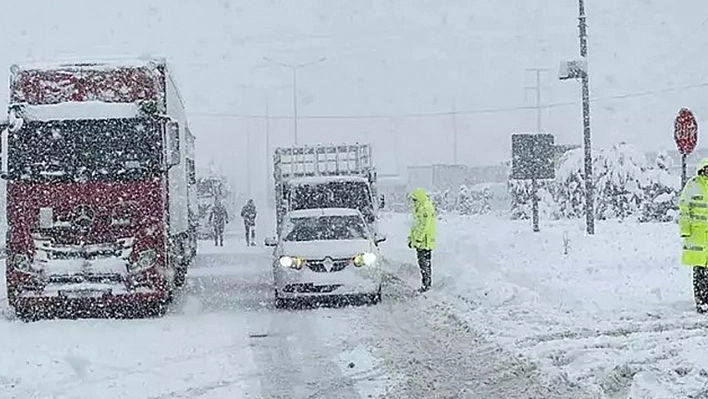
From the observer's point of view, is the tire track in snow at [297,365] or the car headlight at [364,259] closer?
the tire track in snow at [297,365]

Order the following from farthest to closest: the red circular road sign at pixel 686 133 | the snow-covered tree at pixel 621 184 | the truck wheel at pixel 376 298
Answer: the snow-covered tree at pixel 621 184, the red circular road sign at pixel 686 133, the truck wheel at pixel 376 298

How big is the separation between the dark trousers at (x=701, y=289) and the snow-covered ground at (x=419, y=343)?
0.22m

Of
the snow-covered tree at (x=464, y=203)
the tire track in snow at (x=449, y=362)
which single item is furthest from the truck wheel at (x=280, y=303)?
the snow-covered tree at (x=464, y=203)

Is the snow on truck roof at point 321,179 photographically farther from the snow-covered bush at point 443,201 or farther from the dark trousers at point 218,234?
the snow-covered bush at point 443,201

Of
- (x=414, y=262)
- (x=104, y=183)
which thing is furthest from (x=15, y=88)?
(x=414, y=262)

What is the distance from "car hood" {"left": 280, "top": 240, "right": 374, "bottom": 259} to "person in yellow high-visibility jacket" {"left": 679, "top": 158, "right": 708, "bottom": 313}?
16.6ft

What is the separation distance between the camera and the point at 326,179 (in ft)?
80.9

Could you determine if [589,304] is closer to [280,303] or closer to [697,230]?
[697,230]

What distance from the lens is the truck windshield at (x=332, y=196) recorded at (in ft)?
80.5

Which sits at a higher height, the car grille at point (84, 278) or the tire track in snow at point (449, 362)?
the car grille at point (84, 278)

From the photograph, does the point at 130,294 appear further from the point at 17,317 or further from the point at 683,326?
the point at 683,326

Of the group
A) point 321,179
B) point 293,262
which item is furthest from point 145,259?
point 321,179

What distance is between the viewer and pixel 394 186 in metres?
88.4

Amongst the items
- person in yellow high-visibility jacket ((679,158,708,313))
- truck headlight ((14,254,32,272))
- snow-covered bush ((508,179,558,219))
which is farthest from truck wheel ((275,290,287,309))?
snow-covered bush ((508,179,558,219))
